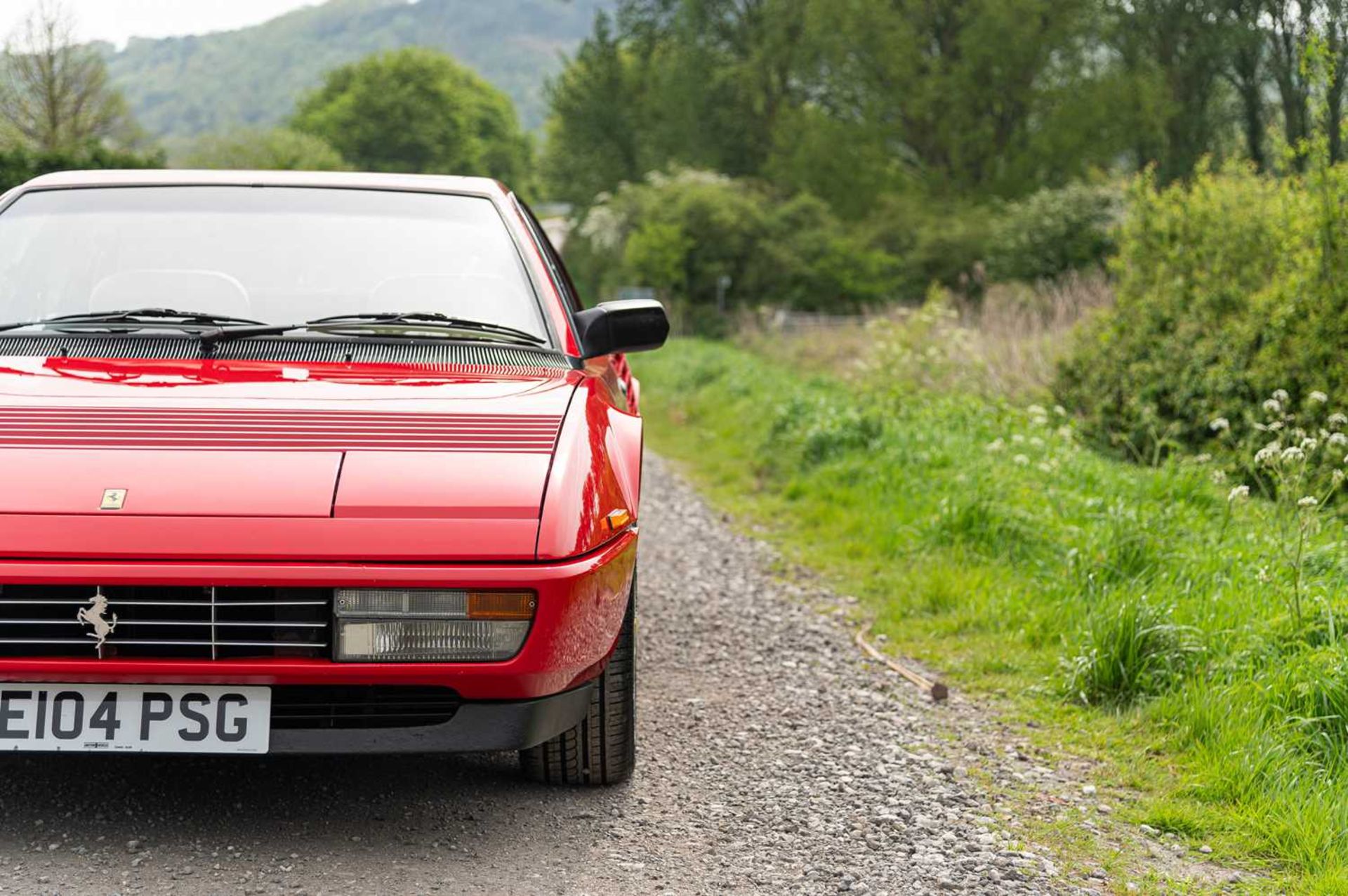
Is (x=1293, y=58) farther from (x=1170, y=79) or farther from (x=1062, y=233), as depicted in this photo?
(x=1170, y=79)

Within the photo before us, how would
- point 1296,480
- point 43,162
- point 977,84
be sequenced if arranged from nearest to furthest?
point 1296,480 → point 43,162 → point 977,84

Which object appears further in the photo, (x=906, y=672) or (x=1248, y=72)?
(x=1248, y=72)

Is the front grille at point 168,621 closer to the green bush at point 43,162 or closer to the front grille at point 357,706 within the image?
the front grille at point 357,706

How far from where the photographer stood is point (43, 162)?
86.0 feet

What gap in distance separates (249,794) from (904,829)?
1632 millimetres

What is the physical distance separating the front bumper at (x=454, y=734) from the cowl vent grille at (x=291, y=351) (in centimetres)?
99

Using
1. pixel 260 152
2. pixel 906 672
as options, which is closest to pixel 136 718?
pixel 906 672

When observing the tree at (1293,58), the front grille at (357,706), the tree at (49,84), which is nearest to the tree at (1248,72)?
the tree at (1293,58)

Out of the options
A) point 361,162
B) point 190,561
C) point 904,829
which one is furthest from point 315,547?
point 361,162

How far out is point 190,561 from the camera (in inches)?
104

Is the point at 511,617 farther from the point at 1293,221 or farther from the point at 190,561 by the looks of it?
the point at 1293,221

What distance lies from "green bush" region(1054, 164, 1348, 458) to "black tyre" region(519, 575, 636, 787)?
13.9 ft

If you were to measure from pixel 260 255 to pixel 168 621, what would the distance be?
1.58 meters

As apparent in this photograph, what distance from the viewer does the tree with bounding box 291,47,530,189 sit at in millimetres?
75188
